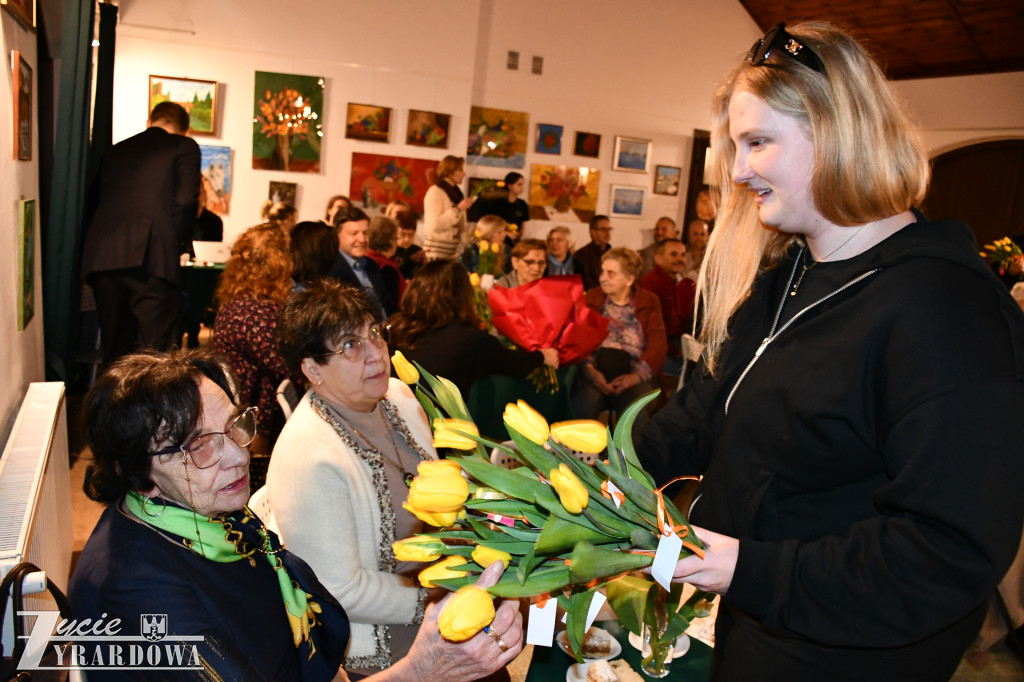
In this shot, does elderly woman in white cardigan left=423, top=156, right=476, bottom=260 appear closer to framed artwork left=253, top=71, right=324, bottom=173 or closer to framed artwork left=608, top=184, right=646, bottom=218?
framed artwork left=253, top=71, right=324, bottom=173

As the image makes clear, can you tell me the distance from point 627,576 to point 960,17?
9624 mm

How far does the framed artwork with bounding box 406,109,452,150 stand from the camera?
849 centimetres

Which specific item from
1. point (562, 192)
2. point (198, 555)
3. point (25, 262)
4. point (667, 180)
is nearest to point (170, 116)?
point (25, 262)

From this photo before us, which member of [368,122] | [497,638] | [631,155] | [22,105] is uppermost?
[631,155]

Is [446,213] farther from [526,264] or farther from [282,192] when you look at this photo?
[282,192]

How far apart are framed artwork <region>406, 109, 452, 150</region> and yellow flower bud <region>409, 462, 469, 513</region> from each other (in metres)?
8.00

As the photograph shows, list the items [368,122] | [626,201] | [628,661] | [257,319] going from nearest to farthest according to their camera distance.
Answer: [628,661]
[257,319]
[368,122]
[626,201]

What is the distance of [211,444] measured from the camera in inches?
55.4

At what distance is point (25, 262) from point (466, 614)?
8.28ft

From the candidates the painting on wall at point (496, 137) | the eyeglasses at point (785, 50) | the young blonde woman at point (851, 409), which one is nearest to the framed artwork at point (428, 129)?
the painting on wall at point (496, 137)

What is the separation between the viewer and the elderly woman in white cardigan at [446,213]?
648 cm

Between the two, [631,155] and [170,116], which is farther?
[631,155]

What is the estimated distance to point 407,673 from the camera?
4.20 feet

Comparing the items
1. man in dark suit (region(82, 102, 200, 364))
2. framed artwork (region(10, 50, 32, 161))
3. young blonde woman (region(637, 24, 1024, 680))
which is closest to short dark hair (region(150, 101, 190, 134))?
man in dark suit (region(82, 102, 200, 364))
